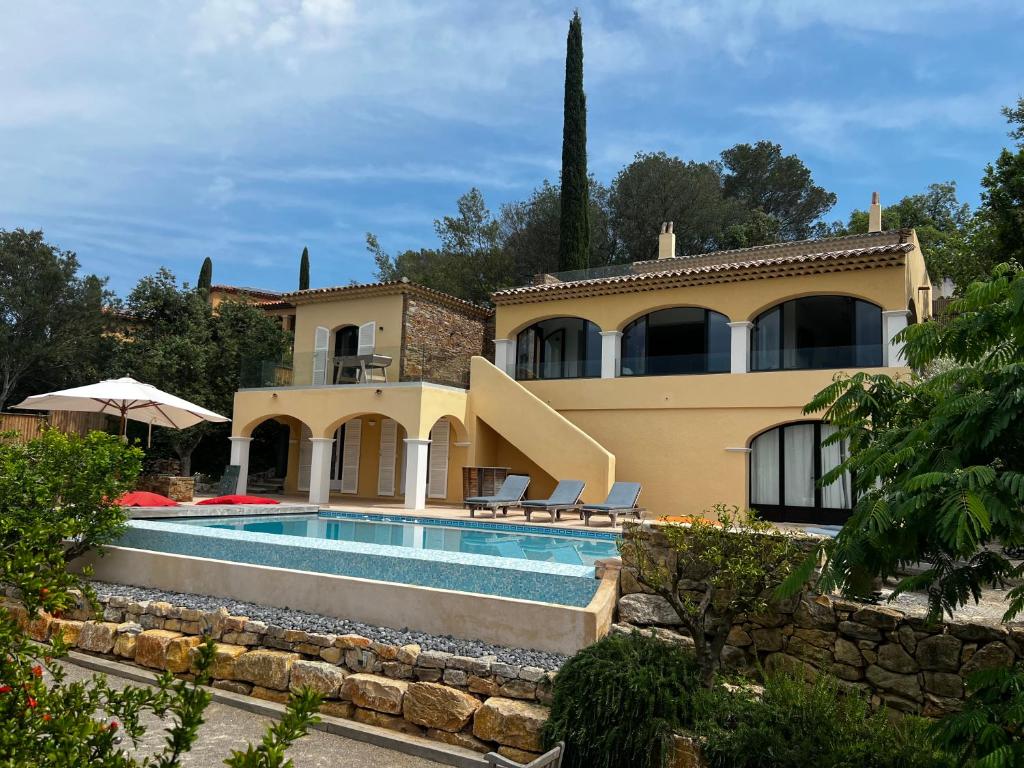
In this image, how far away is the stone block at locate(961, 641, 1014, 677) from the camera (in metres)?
5.36

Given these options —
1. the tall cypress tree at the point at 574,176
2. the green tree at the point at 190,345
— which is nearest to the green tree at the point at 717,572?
the green tree at the point at 190,345

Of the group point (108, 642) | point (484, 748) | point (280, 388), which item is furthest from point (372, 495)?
point (484, 748)

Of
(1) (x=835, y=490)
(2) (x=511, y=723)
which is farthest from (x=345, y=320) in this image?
(2) (x=511, y=723)

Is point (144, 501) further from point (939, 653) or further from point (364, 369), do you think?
point (939, 653)

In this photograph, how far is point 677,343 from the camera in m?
19.4

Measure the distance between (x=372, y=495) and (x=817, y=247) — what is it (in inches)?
602

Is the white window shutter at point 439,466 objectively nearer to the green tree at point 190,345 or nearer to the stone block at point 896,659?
the green tree at point 190,345

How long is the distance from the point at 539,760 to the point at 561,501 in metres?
12.0

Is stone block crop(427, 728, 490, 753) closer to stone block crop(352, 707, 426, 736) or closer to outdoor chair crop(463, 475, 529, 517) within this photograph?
stone block crop(352, 707, 426, 736)

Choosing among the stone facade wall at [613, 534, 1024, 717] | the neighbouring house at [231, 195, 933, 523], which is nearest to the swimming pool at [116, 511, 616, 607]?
the stone facade wall at [613, 534, 1024, 717]

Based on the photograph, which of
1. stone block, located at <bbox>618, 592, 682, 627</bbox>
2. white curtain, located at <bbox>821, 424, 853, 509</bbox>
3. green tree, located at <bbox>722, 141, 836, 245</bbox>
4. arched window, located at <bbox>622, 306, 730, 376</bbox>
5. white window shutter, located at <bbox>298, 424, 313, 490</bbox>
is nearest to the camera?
stone block, located at <bbox>618, 592, 682, 627</bbox>

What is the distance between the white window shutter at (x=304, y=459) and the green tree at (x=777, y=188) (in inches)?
949

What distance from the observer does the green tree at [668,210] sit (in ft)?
105

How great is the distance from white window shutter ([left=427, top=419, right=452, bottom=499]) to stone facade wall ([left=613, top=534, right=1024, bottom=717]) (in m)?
14.5
